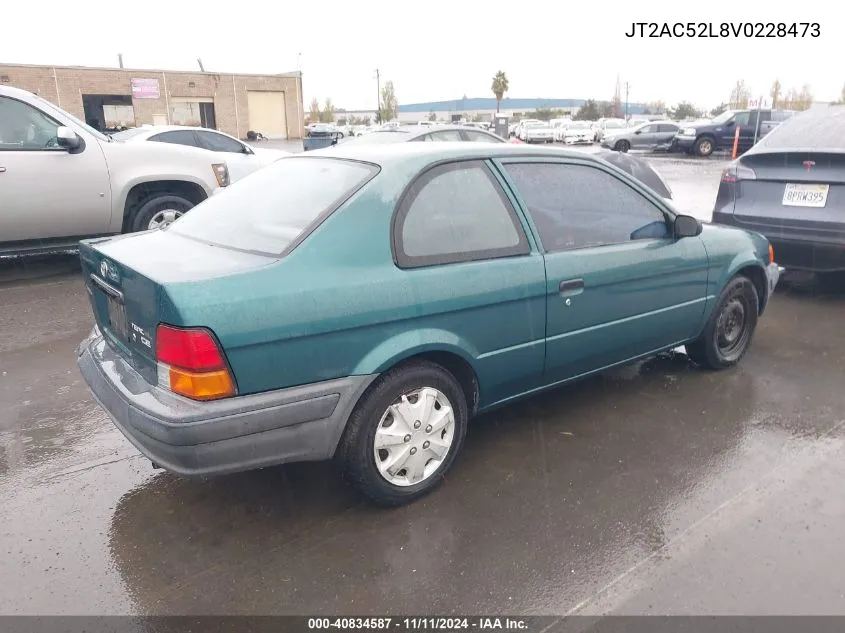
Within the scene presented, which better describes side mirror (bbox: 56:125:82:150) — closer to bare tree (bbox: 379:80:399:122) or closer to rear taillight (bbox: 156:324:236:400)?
rear taillight (bbox: 156:324:236:400)

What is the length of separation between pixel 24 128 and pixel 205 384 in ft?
17.7

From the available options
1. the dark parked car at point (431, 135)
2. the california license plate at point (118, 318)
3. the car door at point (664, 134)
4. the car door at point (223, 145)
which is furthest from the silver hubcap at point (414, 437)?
the car door at point (664, 134)

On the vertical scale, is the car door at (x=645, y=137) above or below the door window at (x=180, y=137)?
below

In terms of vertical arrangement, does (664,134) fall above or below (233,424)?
above

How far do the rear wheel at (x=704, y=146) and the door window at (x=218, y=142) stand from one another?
66.4 feet

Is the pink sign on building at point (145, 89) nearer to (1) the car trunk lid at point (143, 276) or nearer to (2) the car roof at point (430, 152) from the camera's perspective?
(2) the car roof at point (430, 152)

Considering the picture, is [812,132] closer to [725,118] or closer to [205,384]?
[205,384]

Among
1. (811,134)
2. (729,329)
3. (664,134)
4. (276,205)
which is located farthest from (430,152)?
(664,134)

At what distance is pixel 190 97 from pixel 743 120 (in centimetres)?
3399

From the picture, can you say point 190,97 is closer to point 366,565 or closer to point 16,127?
point 16,127

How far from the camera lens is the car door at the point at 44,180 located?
6.30m

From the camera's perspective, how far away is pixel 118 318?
2.91 m

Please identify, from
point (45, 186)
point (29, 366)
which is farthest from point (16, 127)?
point (29, 366)

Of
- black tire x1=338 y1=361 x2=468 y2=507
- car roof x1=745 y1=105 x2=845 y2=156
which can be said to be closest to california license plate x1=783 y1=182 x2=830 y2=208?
car roof x1=745 y1=105 x2=845 y2=156
